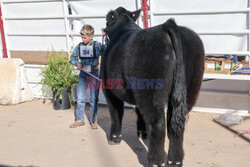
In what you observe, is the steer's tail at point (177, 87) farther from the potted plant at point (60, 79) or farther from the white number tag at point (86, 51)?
the potted plant at point (60, 79)

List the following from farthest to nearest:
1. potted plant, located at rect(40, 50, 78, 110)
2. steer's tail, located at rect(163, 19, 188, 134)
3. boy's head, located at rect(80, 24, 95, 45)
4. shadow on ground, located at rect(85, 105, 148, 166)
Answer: potted plant, located at rect(40, 50, 78, 110)
boy's head, located at rect(80, 24, 95, 45)
shadow on ground, located at rect(85, 105, 148, 166)
steer's tail, located at rect(163, 19, 188, 134)

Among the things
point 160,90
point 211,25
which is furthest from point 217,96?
point 160,90

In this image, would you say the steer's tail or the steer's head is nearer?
the steer's tail

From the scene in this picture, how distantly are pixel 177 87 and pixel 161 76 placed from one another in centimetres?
20

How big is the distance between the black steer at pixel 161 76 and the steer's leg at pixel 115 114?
524mm

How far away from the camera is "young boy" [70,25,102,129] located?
4668mm

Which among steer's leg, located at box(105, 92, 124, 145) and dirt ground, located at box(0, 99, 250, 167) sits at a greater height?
steer's leg, located at box(105, 92, 124, 145)

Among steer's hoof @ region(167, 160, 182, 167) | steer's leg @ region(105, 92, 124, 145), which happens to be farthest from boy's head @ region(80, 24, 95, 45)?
steer's hoof @ region(167, 160, 182, 167)

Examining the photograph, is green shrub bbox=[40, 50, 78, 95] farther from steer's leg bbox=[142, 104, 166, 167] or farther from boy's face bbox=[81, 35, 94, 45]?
steer's leg bbox=[142, 104, 166, 167]

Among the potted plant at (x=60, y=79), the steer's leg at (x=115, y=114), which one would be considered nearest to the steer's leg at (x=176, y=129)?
the steer's leg at (x=115, y=114)

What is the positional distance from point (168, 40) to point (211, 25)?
222cm

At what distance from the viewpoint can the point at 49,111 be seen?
5770mm

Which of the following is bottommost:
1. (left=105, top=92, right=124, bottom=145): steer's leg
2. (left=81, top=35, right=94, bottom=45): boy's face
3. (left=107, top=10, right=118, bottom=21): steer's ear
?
(left=105, top=92, right=124, bottom=145): steer's leg

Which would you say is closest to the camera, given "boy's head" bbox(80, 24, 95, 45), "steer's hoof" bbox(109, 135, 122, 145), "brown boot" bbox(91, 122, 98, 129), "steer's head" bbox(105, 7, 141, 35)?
"steer's head" bbox(105, 7, 141, 35)
